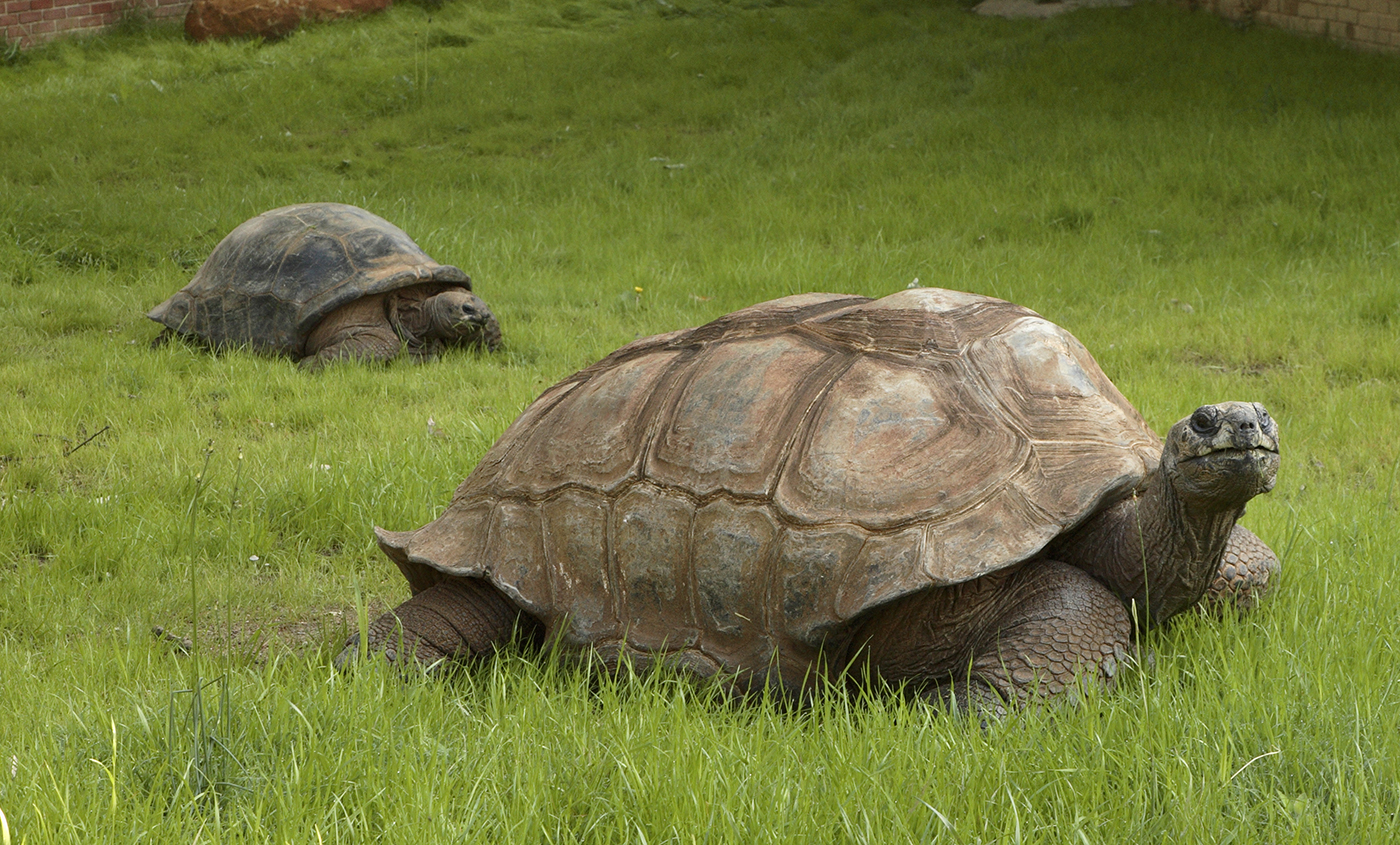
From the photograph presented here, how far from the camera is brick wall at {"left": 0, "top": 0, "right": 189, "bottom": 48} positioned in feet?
44.5

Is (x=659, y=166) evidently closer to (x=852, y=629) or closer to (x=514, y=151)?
A: (x=514, y=151)

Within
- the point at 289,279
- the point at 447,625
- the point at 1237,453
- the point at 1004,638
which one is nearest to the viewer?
the point at 1237,453

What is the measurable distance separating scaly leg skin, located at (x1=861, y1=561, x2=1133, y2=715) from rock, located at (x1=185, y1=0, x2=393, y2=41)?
13879 mm

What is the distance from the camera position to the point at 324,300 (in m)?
6.71

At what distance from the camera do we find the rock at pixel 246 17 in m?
14.1

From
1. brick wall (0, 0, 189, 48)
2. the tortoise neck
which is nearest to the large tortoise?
the tortoise neck

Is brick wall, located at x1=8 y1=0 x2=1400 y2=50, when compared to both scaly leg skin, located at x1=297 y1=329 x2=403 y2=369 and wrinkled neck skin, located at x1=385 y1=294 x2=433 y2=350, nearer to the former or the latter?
wrinkled neck skin, located at x1=385 y1=294 x2=433 y2=350

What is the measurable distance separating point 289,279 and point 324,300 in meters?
0.30

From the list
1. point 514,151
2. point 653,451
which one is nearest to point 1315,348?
point 653,451

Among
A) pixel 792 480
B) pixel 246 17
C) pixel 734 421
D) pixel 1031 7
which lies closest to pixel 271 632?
pixel 734 421

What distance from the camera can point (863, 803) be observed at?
6.48 feet

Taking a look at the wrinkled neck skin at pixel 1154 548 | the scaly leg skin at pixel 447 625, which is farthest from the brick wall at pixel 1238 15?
the scaly leg skin at pixel 447 625

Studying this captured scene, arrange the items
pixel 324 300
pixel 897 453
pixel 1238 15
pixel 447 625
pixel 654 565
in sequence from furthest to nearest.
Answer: pixel 1238 15 → pixel 324 300 → pixel 447 625 → pixel 654 565 → pixel 897 453

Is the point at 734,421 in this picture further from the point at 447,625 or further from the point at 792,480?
the point at 447,625
